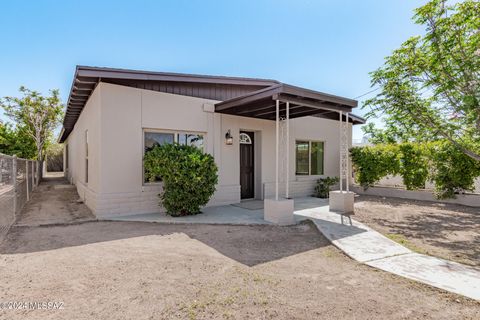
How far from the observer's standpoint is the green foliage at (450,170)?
28.4 feet

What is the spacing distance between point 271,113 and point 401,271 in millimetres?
6022

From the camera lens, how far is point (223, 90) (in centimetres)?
874

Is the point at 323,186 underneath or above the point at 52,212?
above

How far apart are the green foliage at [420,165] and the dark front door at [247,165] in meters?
5.14

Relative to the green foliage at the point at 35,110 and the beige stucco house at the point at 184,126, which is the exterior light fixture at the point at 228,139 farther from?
the green foliage at the point at 35,110

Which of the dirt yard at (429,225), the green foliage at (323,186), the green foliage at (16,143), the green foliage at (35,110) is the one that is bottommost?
the dirt yard at (429,225)

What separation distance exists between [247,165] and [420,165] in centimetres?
643

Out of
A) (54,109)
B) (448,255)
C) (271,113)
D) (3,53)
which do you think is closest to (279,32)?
(271,113)

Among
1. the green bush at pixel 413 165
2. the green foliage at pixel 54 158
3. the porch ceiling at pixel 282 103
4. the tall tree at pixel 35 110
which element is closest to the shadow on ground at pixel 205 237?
the porch ceiling at pixel 282 103

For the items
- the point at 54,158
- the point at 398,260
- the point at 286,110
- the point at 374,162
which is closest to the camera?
the point at 398,260

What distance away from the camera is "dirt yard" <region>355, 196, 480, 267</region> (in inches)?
181

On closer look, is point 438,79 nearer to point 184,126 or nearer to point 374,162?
point 374,162

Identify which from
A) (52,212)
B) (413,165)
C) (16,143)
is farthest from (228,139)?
(16,143)

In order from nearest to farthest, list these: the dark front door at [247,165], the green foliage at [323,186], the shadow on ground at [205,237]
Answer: the shadow on ground at [205,237] → the dark front door at [247,165] → the green foliage at [323,186]
